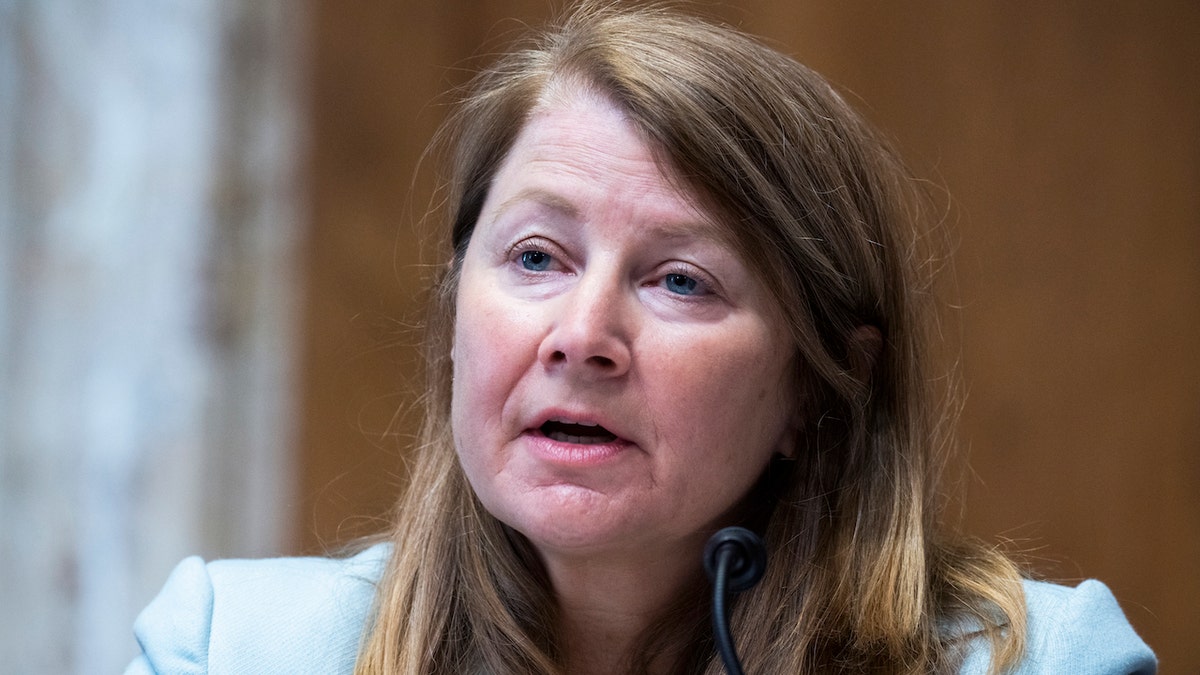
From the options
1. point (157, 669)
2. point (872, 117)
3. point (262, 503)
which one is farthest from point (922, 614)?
point (262, 503)

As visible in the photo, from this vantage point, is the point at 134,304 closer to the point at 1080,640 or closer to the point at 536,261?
the point at 536,261

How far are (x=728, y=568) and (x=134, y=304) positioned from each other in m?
1.68

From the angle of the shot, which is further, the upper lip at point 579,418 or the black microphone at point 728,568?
the upper lip at point 579,418

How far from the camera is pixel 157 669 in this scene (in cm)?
141

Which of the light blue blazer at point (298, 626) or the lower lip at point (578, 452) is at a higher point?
the lower lip at point (578, 452)

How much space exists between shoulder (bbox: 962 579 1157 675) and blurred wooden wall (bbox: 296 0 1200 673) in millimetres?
885

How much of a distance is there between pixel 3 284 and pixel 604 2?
120 cm

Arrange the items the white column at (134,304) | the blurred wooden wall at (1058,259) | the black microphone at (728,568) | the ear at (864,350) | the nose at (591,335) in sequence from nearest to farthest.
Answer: the black microphone at (728,568) → the nose at (591,335) → the ear at (864,350) → the white column at (134,304) → the blurred wooden wall at (1058,259)

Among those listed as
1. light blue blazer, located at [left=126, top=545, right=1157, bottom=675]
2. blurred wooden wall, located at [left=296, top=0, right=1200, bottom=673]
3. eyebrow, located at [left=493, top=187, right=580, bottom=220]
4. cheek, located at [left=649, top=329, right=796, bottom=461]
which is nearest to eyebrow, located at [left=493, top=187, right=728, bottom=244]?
eyebrow, located at [left=493, top=187, right=580, bottom=220]

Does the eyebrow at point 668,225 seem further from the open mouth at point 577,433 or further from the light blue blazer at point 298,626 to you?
the light blue blazer at point 298,626

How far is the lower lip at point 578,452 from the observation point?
1.25 m

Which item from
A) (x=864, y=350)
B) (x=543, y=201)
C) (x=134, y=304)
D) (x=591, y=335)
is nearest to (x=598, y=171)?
(x=543, y=201)

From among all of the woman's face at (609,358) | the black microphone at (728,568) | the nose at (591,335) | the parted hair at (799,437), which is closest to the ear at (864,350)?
the parted hair at (799,437)

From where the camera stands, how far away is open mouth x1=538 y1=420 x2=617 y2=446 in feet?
4.18
